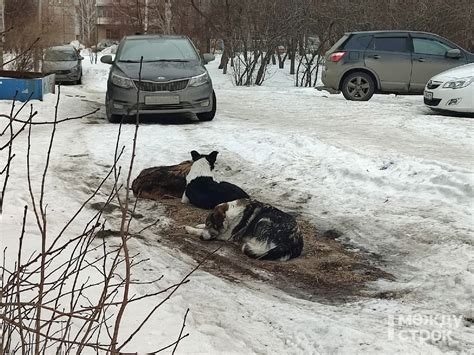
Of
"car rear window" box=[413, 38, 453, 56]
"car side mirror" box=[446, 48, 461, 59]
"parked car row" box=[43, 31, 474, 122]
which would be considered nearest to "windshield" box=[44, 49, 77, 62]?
"parked car row" box=[43, 31, 474, 122]

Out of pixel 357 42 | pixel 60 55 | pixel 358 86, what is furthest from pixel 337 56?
pixel 60 55

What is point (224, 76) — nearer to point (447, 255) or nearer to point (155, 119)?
point (155, 119)

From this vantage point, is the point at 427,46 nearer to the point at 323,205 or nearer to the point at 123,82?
the point at 123,82

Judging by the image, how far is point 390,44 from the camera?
45.9 ft

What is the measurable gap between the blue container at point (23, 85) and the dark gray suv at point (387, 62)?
6965mm

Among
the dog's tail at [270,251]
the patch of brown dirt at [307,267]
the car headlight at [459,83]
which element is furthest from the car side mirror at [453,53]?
the dog's tail at [270,251]

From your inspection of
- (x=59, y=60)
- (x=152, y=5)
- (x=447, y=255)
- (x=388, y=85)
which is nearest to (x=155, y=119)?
(x=388, y=85)

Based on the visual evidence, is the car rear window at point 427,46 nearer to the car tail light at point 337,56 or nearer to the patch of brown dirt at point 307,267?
the car tail light at point 337,56

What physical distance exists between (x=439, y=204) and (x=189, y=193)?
2490 mm

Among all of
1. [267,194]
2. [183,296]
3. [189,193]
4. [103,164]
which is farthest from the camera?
[103,164]

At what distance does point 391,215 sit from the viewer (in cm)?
530

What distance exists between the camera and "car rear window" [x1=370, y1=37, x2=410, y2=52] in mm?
13906

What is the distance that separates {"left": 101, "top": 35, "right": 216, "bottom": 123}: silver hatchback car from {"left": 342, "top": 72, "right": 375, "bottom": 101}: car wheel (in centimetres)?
488

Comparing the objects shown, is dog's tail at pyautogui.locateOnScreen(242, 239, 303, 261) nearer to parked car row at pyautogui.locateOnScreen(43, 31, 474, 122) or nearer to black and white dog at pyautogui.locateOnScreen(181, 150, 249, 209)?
black and white dog at pyautogui.locateOnScreen(181, 150, 249, 209)
